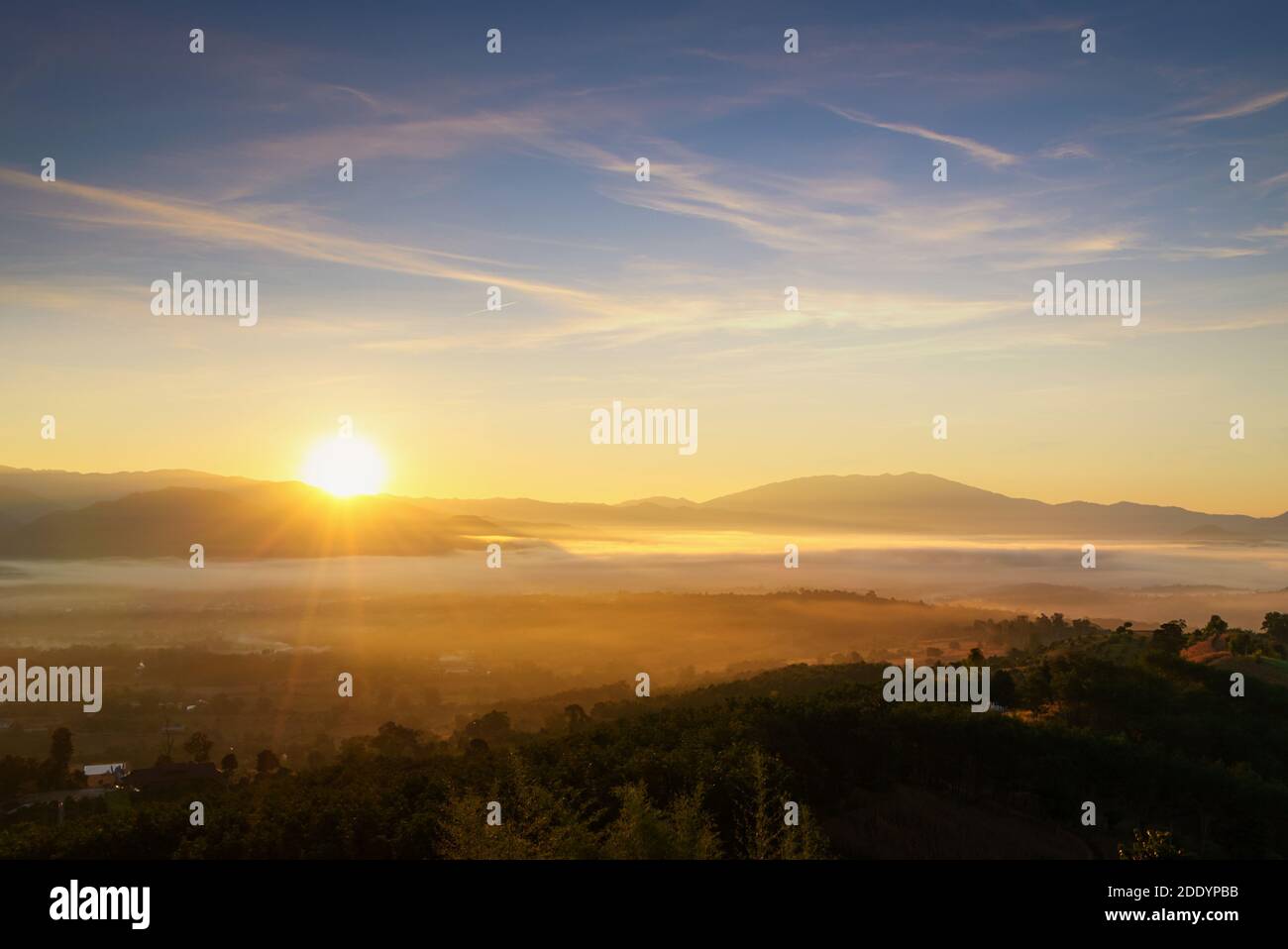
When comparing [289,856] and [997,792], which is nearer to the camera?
[289,856]

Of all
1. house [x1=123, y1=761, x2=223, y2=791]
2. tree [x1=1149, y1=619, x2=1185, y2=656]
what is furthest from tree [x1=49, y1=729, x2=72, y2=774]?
tree [x1=1149, y1=619, x2=1185, y2=656]

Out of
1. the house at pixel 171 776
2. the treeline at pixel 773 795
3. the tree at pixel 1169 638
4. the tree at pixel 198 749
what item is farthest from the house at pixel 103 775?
the tree at pixel 1169 638

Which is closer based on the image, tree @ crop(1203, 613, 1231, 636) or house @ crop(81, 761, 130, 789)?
house @ crop(81, 761, 130, 789)

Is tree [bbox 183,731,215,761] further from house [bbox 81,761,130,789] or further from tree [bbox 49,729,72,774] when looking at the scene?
tree [bbox 49,729,72,774]

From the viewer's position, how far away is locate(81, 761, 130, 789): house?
54.4m

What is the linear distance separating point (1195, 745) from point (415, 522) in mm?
112196

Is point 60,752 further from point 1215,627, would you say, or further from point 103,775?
point 1215,627

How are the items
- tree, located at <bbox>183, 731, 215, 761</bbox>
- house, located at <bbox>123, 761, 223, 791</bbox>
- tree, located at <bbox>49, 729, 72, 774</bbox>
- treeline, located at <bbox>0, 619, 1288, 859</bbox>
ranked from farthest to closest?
tree, located at <bbox>183, 731, 215, 761</bbox> < tree, located at <bbox>49, 729, 72, 774</bbox> < house, located at <bbox>123, 761, 223, 791</bbox> < treeline, located at <bbox>0, 619, 1288, 859</bbox>

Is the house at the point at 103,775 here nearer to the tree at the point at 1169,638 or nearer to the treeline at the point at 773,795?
the treeline at the point at 773,795

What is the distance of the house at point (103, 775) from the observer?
54.4 m
